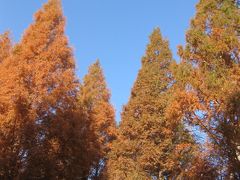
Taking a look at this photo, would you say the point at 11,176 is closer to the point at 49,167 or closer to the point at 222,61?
the point at 49,167

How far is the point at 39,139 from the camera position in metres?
14.6

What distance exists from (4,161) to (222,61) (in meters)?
8.72

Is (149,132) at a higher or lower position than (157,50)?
lower

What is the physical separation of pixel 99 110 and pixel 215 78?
15045 millimetres

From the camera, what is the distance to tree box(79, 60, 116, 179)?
79.0 feet

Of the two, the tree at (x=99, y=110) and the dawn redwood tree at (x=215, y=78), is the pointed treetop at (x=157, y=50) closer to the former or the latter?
the tree at (x=99, y=110)

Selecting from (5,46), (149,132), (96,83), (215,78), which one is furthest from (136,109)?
(215,78)

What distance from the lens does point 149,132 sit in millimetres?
20906

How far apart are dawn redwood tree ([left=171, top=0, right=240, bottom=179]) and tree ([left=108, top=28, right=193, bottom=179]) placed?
7.10 meters

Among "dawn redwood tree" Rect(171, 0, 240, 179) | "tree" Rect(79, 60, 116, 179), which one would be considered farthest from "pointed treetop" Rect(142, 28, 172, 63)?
"dawn redwood tree" Rect(171, 0, 240, 179)

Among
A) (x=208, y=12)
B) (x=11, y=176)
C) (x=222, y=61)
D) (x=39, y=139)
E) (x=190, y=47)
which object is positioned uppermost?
(x=208, y=12)

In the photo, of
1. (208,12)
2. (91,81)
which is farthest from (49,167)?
(91,81)

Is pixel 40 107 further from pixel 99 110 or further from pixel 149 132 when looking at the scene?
pixel 99 110

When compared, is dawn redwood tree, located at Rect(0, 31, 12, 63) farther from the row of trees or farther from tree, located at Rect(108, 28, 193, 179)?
tree, located at Rect(108, 28, 193, 179)
